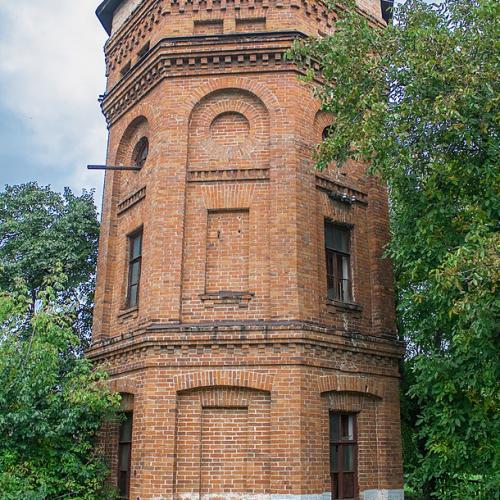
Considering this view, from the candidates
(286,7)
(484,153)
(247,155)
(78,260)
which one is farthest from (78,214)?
(484,153)

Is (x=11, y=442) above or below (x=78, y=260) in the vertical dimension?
below

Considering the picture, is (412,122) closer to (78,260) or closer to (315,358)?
(315,358)

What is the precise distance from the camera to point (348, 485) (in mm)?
12133

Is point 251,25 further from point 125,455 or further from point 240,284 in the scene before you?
point 125,455

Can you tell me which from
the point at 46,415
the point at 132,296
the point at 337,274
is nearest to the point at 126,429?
the point at 46,415

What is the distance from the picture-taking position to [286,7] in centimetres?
1416

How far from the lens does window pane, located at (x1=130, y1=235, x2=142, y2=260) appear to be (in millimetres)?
14227

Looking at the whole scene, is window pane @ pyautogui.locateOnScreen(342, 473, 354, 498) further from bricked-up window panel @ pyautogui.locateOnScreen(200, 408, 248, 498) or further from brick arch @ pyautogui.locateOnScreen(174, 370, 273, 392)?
brick arch @ pyautogui.locateOnScreen(174, 370, 273, 392)

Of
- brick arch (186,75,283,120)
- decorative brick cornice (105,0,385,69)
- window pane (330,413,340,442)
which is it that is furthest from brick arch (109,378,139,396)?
decorative brick cornice (105,0,385,69)

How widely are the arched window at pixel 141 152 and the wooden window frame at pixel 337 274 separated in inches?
190

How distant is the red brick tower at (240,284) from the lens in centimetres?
1150

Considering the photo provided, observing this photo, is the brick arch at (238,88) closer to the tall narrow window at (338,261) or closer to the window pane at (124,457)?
the tall narrow window at (338,261)

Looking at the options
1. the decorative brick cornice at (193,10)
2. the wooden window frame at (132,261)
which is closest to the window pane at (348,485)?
the wooden window frame at (132,261)

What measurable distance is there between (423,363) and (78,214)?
11.7m
